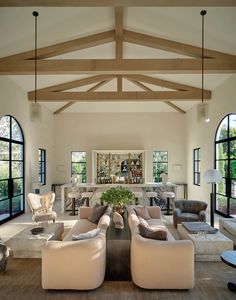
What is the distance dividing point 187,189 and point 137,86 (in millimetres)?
4978

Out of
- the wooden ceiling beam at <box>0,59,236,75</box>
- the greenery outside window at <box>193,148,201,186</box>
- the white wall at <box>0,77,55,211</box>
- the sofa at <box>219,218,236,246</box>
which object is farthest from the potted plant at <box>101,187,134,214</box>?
the greenery outside window at <box>193,148,201,186</box>

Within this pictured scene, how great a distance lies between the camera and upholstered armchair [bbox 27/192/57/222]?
5770mm

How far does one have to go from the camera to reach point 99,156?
10.6m

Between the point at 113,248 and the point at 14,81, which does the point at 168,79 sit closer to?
the point at 14,81

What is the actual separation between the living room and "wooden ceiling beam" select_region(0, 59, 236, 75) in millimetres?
50

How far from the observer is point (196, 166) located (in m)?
9.79

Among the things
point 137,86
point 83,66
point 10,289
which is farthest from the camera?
point 137,86

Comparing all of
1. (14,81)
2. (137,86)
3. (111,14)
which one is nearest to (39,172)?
(14,81)

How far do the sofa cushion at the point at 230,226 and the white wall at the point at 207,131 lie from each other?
9.52 ft

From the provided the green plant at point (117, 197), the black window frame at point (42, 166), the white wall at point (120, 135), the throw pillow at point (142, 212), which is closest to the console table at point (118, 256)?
the green plant at point (117, 197)

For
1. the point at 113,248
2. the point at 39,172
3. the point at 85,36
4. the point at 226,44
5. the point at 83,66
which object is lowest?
the point at 113,248

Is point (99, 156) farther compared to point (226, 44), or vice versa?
point (99, 156)

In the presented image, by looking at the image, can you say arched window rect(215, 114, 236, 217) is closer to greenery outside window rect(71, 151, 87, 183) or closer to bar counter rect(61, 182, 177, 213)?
bar counter rect(61, 182, 177, 213)

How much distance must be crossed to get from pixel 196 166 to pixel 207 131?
1.99m
